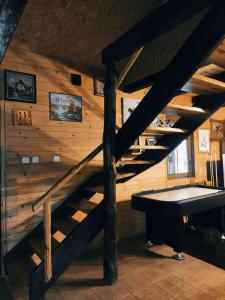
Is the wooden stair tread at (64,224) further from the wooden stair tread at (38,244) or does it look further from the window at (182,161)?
the window at (182,161)

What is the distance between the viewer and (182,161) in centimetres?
503

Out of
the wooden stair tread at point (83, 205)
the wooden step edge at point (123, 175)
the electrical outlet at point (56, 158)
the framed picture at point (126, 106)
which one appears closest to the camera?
the wooden stair tread at point (83, 205)

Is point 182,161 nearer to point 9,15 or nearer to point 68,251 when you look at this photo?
point 68,251

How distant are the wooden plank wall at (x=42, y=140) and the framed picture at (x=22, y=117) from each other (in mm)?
49

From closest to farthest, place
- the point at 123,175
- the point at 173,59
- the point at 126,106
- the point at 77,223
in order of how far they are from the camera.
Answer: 1. the point at 173,59
2. the point at 77,223
3. the point at 123,175
4. the point at 126,106

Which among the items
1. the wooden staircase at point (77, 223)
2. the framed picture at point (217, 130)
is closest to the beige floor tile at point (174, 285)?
the wooden staircase at point (77, 223)

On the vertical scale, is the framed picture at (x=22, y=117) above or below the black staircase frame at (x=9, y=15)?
below

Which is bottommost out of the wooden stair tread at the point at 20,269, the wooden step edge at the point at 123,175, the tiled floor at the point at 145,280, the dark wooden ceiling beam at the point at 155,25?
the tiled floor at the point at 145,280

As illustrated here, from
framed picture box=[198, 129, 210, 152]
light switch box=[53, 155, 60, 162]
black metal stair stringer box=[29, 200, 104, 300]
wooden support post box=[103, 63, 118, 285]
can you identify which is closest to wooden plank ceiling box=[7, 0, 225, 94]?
wooden support post box=[103, 63, 118, 285]

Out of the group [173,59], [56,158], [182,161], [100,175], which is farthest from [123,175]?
[182,161]

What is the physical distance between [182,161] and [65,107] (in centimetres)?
286

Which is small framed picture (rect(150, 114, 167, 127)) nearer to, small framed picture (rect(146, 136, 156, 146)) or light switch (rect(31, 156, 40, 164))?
small framed picture (rect(146, 136, 156, 146))

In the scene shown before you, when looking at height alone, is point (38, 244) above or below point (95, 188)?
below

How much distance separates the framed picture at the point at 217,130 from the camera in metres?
5.44
